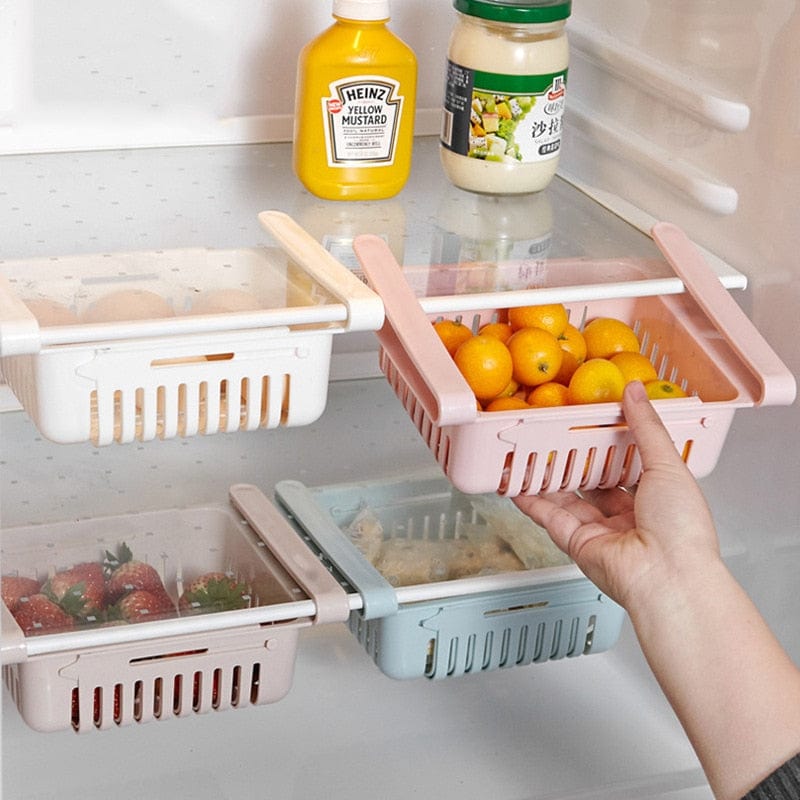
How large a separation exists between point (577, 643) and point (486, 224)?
0.48 metres

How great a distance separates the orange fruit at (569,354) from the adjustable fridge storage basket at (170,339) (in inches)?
9.4

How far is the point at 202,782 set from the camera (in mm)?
1634

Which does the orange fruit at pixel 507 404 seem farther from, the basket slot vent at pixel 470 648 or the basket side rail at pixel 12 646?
the basket side rail at pixel 12 646

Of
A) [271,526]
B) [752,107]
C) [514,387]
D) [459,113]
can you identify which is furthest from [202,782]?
[752,107]

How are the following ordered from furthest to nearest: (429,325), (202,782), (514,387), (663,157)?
(202,782) → (663,157) → (514,387) → (429,325)

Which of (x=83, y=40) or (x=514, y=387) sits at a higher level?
(x=83, y=40)

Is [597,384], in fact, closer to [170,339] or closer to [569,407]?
[569,407]

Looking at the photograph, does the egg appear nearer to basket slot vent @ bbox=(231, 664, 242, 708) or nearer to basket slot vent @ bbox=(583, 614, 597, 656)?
basket slot vent @ bbox=(231, 664, 242, 708)

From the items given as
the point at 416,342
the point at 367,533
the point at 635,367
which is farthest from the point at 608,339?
the point at 367,533

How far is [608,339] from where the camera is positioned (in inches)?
52.6

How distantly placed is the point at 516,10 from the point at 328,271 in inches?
13.6

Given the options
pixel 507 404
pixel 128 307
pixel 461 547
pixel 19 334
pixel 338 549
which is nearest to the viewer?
pixel 19 334

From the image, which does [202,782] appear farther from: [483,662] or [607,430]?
[607,430]

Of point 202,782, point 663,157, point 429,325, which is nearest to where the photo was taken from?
point 429,325
